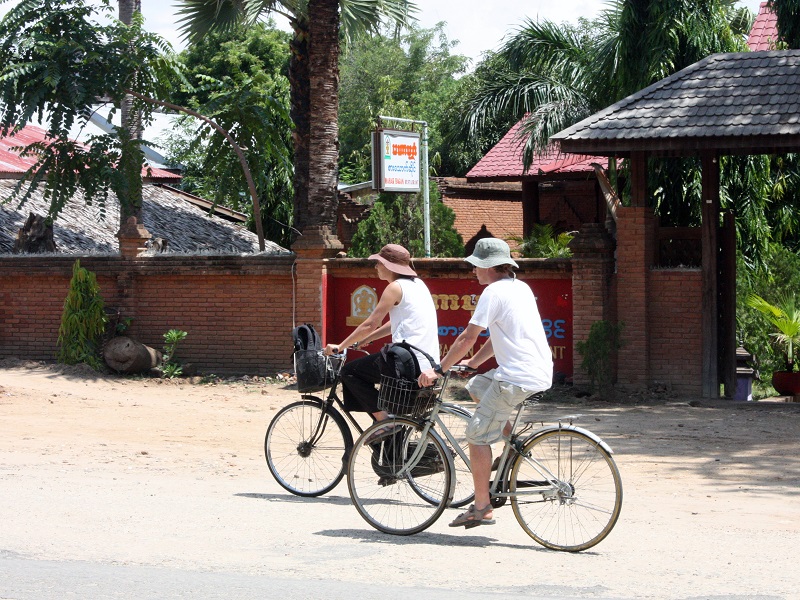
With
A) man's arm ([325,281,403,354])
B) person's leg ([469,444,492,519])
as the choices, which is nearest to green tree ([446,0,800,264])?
man's arm ([325,281,403,354])

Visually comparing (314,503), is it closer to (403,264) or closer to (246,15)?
(403,264)

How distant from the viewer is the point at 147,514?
7730 millimetres

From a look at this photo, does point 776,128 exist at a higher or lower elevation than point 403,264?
higher

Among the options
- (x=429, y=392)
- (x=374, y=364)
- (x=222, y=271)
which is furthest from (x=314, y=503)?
(x=222, y=271)

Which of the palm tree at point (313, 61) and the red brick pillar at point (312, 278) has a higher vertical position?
the palm tree at point (313, 61)

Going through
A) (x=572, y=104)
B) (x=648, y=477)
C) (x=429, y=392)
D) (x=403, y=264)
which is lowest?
(x=648, y=477)

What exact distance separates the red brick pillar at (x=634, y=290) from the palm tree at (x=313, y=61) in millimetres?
4497

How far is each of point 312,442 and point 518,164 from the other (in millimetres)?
18505

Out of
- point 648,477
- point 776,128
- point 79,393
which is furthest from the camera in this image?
point 79,393

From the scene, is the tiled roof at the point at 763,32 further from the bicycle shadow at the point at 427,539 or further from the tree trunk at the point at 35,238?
the bicycle shadow at the point at 427,539

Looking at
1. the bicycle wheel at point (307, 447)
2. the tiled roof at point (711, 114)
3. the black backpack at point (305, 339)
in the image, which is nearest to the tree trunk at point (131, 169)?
the tiled roof at point (711, 114)

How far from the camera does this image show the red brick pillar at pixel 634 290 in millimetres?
14438

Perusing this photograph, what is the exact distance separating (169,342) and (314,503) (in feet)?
32.0

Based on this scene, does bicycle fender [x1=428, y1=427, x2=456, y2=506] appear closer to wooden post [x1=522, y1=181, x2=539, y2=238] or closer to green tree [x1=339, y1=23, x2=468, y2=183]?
wooden post [x1=522, y1=181, x2=539, y2=238]
